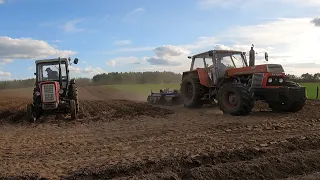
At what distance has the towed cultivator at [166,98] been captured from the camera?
1539cm

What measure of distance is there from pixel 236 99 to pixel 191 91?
353 centimetres

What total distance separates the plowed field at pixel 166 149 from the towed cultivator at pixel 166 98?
17.8ft

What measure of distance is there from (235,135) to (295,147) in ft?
5.03

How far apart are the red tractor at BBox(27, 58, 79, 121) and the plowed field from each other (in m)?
1.34

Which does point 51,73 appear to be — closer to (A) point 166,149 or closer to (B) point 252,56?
(B) point 252,56

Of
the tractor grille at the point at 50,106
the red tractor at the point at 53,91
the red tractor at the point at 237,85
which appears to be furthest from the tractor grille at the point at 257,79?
the tractor grille at the point at 50,106

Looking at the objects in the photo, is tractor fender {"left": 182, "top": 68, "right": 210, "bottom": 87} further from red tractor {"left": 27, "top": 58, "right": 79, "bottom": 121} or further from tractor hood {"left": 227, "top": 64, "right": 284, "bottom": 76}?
red tractor {"left": 27, "top": 58, "right": 79, "bottom": 121}

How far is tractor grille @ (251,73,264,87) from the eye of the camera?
1071 centimetres

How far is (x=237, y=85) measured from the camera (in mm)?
10742

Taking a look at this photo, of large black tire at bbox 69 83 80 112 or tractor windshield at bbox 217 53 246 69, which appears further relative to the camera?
tractor windshield at bbox 217 53 246 69

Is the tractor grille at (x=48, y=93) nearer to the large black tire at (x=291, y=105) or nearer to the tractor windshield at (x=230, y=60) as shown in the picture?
the tractor windshield at (x=230, y=60)

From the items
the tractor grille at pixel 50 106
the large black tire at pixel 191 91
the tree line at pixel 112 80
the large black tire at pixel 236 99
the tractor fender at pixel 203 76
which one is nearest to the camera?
the large black tire at pixel 236 99

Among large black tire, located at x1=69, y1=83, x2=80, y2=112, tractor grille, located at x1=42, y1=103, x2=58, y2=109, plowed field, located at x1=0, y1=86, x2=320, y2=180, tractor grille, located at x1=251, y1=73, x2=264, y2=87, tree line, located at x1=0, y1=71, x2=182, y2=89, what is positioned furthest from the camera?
tree line, located at x1=0, y1=71, x2=182, y2=89

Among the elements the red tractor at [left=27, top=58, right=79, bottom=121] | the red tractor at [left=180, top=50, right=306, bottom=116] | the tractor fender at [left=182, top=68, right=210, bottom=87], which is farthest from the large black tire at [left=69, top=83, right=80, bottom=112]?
the tractor fender at [left=182, top=68, right=210, bottom=87]
